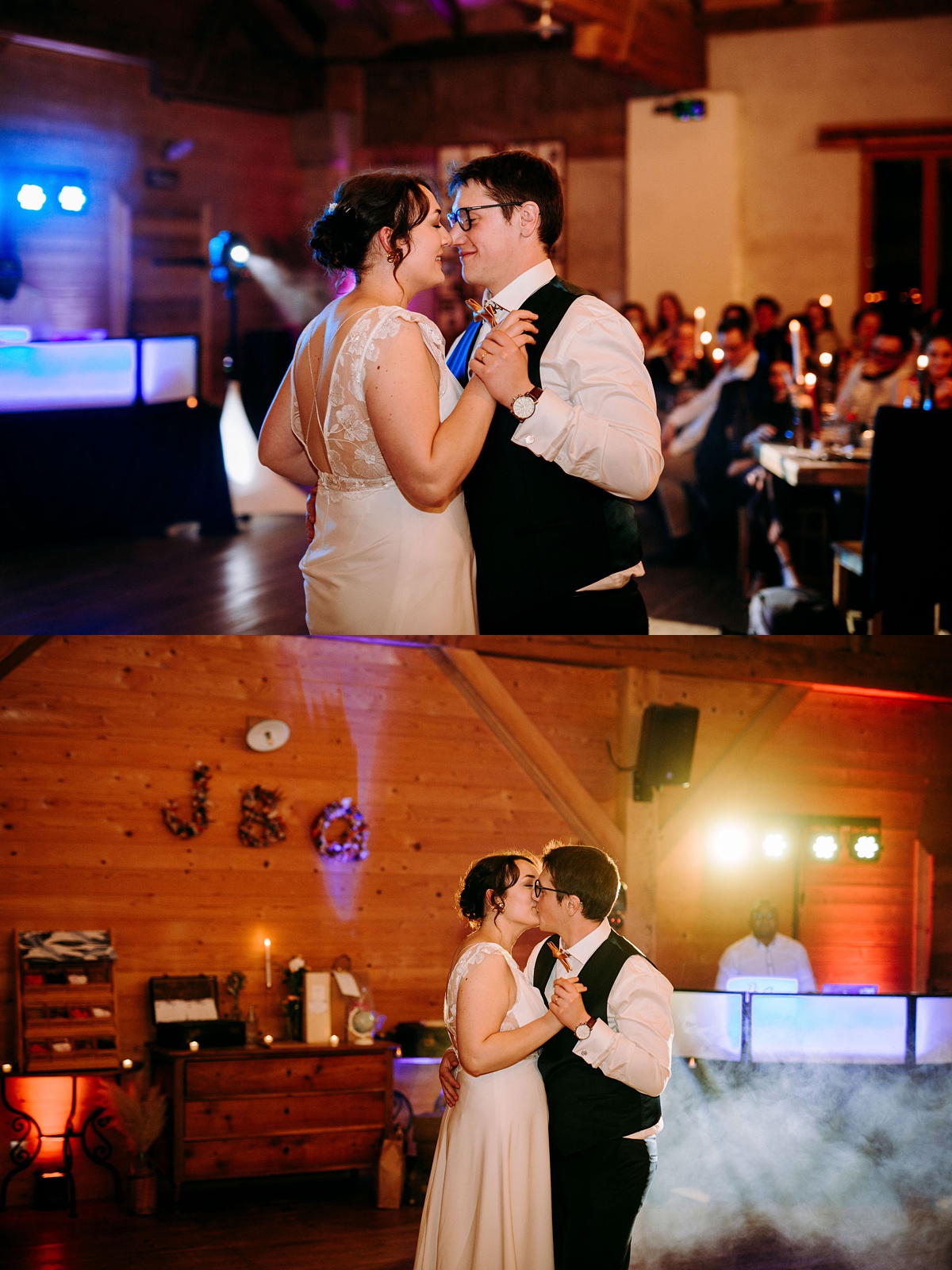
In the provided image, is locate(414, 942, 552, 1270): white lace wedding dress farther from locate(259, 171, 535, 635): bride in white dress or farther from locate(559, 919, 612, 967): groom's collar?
locate(259, 171, 535, 635): bride in white dress

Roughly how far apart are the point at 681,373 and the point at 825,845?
613 cm

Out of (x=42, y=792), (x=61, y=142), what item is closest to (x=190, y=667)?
(x=42, y=792)

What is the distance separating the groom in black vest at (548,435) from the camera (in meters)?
2.32

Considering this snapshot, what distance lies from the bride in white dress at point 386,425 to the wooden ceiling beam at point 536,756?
2.01ft

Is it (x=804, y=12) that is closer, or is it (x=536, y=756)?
(x=536, y=756)

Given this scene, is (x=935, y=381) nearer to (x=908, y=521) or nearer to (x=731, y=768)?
(x=908, y=521)

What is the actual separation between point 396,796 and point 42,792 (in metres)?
0.85

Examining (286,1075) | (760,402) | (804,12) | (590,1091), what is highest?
(804,12)

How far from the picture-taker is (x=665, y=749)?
3.28 meters

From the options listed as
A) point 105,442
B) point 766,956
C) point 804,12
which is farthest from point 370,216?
point 804,12

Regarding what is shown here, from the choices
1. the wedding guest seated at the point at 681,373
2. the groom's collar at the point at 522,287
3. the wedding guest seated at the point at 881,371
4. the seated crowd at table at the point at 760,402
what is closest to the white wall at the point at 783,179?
the seated crowd at table at the point at 760,402

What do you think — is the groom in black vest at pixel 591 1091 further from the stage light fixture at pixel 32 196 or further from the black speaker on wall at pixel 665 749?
the stage light fixture at pixel 32 196

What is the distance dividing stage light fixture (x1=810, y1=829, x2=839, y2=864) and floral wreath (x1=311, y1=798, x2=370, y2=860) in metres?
1.10

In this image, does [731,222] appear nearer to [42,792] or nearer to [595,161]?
[595,161]
